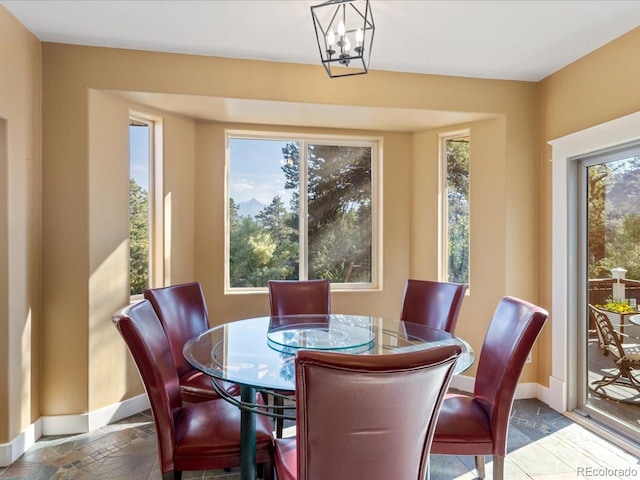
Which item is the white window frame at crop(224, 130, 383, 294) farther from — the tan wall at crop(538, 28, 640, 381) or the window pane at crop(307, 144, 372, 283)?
the tan wall at crop(538, 28, 640, 381)

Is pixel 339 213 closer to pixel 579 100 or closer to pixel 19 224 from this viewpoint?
pixel 579 100

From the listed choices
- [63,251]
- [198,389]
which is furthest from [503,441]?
[63,251]

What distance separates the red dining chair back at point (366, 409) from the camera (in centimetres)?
105

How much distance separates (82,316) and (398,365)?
8.14 ft

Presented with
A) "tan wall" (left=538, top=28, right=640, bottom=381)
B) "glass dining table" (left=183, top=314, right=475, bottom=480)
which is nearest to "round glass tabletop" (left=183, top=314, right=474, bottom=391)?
"glass dining table" (left=183, top=314, right=475, bottom=480)

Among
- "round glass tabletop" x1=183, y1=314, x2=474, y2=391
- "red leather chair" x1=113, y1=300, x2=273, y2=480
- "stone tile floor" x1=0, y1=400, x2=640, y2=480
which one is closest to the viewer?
"red leather chair" x1=113, y1=300, x2=273, y2=480

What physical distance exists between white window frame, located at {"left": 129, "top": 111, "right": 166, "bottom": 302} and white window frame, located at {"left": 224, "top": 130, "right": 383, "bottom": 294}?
57 centimetres

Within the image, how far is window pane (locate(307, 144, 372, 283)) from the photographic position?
12.4 ft

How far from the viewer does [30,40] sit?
A: 8.20ft

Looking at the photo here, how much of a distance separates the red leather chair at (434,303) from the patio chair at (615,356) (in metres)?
1.07

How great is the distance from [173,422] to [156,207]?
204 cm

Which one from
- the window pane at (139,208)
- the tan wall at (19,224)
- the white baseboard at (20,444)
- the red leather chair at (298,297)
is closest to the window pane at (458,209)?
the red leather chair at (298,297)

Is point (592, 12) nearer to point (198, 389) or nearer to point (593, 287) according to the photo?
point (593, 287)

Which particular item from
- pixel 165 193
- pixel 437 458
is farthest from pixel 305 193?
pixel 437 458
